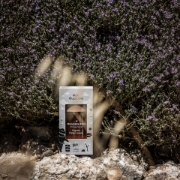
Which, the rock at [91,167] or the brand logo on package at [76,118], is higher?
the brand logo on package at [76,118]

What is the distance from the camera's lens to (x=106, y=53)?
3045 mm

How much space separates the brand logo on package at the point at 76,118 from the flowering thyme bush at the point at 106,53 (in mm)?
112

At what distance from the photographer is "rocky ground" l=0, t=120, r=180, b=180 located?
2.88 metres

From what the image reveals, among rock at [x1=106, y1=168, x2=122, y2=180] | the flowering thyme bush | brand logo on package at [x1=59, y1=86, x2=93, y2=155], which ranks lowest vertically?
rock at [x1=106, y1=168, x2=122, y2=180]

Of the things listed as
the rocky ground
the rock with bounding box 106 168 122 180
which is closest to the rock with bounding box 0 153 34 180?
the rocky ground

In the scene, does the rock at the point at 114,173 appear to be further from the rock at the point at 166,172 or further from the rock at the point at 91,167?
the rock at the point at 166,172

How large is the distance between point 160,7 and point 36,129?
1.64 m

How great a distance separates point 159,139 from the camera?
286cm

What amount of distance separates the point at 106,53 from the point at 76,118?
25.6 inches

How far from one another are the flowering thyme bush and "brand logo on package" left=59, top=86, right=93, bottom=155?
0.11 meters

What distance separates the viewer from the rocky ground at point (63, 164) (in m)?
2.88

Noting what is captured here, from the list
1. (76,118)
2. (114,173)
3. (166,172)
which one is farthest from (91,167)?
(166,172)

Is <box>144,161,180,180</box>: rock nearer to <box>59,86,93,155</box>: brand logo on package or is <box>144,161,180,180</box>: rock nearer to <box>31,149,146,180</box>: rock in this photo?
<box>31,149,146,180</box>: rock

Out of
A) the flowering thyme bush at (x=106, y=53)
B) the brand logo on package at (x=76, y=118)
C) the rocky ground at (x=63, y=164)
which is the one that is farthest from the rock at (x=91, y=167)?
the flowering thyme bush at (x=106, y=53)
